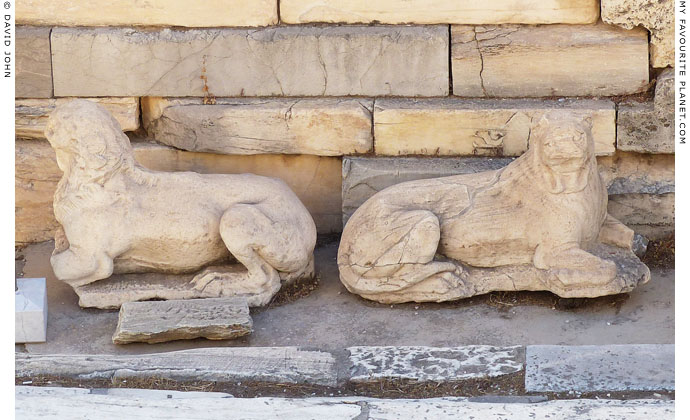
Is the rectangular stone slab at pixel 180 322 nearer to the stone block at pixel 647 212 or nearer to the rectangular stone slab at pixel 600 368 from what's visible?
the rectangular stone slab at pixel 600 368

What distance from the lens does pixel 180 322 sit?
636 cm

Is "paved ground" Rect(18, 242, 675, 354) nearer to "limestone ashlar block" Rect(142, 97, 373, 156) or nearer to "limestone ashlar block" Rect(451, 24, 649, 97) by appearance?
"limestone ashlar block" Rect(142, 97, 373, 156)

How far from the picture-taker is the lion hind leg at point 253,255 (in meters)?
6.66

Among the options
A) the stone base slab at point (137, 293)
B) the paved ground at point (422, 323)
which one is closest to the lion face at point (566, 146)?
the paved ground at point (422, 323)

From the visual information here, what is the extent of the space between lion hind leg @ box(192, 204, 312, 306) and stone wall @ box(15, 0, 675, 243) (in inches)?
31.3

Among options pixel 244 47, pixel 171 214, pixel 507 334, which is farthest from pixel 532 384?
pixel 244 47

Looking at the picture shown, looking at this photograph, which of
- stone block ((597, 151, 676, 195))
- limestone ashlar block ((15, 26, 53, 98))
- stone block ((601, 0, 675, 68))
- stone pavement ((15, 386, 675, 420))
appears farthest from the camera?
limestone ashlar block ((15, 26, 53, 98))

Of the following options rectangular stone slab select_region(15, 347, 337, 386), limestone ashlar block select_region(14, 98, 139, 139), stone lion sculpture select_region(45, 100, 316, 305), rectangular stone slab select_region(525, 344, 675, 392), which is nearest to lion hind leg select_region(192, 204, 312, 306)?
stone lion sculpture select_region(45, 100, 316, 305)

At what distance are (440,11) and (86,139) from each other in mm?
2376

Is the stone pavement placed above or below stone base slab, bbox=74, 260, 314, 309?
below

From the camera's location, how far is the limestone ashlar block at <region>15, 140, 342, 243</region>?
761cm

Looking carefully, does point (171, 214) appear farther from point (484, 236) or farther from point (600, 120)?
point (600, 120)

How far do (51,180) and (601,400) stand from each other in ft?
→ 13.6

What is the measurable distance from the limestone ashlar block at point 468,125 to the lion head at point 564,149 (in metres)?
0.65
